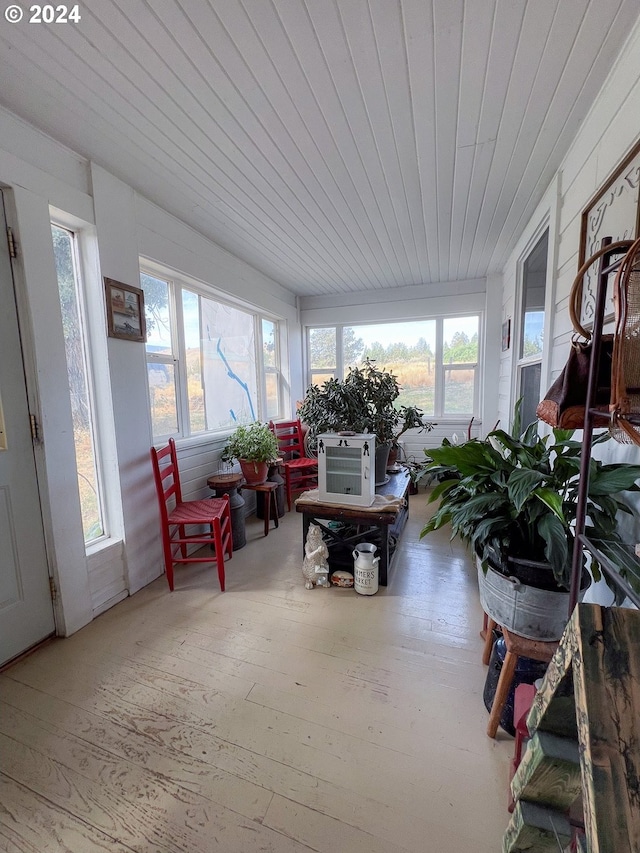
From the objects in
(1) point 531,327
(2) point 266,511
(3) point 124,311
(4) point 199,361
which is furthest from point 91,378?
(1) point 531,327

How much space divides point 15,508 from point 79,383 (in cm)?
76

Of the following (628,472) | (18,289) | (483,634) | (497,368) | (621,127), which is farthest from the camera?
(497,368)

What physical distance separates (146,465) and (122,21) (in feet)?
6.95

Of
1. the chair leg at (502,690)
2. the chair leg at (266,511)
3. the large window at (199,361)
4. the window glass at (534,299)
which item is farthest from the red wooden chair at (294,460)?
the chair leg at (502,690)

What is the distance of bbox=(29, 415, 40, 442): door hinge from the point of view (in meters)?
1.75

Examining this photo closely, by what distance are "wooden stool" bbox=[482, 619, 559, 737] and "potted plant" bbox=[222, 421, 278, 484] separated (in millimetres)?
2212

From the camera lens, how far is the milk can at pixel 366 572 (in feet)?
7.10

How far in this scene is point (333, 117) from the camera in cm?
160

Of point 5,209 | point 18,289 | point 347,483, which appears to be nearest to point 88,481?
point 18,289

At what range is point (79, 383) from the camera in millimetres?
2035

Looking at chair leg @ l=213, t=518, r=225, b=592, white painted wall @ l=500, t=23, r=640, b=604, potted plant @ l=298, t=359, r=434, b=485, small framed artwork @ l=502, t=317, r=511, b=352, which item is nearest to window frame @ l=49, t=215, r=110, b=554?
chair leg @ l=213, t=518, r=225, b=592

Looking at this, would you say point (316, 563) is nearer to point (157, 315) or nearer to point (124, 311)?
point (124, 311)

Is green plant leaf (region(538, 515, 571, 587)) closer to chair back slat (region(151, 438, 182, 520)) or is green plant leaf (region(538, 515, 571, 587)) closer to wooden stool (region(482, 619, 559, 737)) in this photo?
wooden stool (region(482, 619, 559, 737))

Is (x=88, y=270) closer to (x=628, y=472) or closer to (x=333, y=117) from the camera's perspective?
(x=333, y=117)
